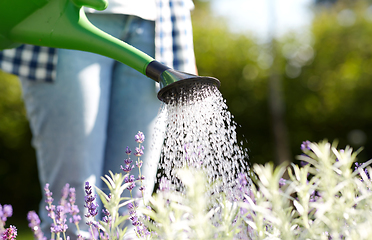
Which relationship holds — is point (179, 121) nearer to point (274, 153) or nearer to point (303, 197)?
point (303, 197)

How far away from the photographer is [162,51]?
162 cm

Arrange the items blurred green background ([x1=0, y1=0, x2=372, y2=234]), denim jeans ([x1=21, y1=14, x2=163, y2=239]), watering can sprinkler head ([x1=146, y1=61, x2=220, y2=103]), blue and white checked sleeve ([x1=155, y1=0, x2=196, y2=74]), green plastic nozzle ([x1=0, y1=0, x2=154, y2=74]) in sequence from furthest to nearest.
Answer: blurred green background ([x1=0, y1=0, x2=372, y2=234])
blue and white checked sleeve ([x1=155, y1=0, x2=196, y2=74])
denim jeans ([x1=21, y1=14, x2=163, y2=239])
green plastic nozzle ([x1=0, y1=0, x2=154, y2=74])
watering can sprinkler head ([x1=146, y1=61, x2=220, y2=103])

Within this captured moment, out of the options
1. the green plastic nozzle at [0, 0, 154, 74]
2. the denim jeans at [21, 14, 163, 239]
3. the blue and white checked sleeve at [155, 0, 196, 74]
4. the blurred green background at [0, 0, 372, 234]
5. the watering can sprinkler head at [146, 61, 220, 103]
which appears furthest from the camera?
the blurred green background at [0, 0, 372, 234]

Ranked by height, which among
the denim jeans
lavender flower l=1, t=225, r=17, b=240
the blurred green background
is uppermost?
the blurred green background

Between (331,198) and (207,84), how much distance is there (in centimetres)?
68

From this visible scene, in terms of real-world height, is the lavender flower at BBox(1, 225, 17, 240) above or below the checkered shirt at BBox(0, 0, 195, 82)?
below

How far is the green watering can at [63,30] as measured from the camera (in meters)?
1.20

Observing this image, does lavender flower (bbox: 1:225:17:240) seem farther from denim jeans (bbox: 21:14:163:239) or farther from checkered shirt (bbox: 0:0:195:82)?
checkered shirt (bbox: 0:0:195:82)

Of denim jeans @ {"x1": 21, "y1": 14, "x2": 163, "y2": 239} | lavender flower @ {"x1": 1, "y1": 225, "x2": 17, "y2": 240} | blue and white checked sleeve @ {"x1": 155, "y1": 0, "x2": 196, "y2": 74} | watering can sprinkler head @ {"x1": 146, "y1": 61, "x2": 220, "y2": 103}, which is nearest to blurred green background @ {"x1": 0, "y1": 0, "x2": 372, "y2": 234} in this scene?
blue and white checked sleeve @ {"x1": 155, "y1": 0, "x2": 196, "y2": 74}

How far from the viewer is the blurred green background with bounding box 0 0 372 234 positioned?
250 inches

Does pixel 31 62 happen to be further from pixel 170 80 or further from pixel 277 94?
pixel 277 94

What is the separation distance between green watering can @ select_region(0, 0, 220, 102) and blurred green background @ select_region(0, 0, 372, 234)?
5.25 m

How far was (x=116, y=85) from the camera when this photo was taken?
5.34 ft

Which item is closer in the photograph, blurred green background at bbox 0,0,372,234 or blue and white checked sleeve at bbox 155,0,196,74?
blue and white checked sleeve at bbox 155,0,196,74
